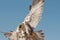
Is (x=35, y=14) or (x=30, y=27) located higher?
(x=35, y=14)

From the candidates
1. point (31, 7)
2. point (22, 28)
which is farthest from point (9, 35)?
point (31, 7)

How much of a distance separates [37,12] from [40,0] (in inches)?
25.6

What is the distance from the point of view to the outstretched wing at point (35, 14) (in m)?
16.6

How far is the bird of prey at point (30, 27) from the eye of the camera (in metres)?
16.3

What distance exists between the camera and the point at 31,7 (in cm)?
1684

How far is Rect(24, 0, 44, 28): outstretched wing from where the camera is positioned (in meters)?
16.6

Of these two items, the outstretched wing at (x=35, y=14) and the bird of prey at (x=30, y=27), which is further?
the outstretched wing at (x=35, y=14)

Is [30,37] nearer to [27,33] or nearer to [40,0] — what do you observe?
[27,33]

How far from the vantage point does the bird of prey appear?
1633cm

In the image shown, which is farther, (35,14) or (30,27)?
(35,14)

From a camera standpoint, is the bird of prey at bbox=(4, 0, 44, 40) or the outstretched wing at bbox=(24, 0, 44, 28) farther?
the outstretched wing at bbox=(24, 0, 44, 28)

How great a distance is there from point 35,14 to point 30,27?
0.79 meters

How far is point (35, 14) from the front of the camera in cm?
1692

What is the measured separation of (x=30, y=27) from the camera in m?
16.6
